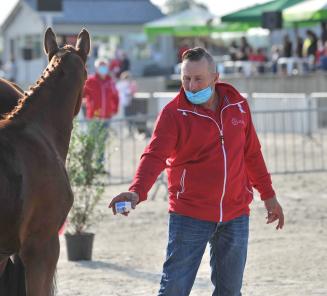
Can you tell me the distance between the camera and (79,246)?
29.6 ft

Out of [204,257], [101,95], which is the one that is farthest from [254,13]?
[204,257]

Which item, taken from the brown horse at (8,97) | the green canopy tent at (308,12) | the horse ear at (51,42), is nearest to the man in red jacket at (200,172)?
the horse ear at (51,42)

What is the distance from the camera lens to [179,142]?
17.7 ft

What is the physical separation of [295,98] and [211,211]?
51.2 feet

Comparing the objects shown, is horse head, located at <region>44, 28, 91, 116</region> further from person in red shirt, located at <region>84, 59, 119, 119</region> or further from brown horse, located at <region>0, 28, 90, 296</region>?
person in red shirt, located at <region>84, 59, 119, 119</region>

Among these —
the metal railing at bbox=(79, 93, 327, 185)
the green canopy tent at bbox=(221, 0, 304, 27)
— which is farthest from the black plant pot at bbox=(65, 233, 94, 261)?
the green canopy tent at bbox=(221, 0, 304, 27)

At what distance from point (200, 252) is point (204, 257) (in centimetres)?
368

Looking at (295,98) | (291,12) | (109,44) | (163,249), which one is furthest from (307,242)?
(109,44)

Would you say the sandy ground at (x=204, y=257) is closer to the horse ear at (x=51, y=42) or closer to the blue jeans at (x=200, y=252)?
the blue jeans at (x=200, y=252)

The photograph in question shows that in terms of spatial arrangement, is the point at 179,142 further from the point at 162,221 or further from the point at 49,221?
the point at 162,221

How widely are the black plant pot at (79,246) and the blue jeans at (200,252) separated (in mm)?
3567

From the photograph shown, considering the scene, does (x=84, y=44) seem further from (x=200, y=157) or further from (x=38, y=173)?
(x=200, y=157)

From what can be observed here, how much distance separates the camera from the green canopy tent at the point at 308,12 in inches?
925

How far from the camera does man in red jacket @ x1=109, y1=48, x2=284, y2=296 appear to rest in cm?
535
